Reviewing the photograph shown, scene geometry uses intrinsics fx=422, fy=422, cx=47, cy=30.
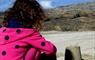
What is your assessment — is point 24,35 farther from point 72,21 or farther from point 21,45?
point 72,21

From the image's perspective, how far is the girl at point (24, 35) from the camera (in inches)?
149

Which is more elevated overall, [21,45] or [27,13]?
[27,13]

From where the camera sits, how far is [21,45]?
12.6 ft

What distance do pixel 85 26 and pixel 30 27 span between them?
1852cm

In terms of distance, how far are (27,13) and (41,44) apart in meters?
0.30

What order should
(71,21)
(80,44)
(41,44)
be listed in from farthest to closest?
(71,21) < (80,44) < (41,44)

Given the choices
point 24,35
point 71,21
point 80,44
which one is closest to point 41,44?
point 24,35

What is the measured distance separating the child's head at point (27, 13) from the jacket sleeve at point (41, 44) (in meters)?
0.11

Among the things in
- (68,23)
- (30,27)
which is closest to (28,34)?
(30,27)

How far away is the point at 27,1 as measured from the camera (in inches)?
149

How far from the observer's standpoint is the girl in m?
3.78

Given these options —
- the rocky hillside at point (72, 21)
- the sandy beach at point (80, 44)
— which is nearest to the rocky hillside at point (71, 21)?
the rocky hillside at point (72, 21)

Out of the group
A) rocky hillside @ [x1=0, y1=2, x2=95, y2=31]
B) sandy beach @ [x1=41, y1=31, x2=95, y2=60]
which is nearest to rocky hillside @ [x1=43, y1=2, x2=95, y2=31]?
rocky hillside @ [x1=0, y1=2, x2=95, y2=31]

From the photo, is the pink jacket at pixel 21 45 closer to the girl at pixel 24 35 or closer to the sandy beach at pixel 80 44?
the girl at pixel 24 35
